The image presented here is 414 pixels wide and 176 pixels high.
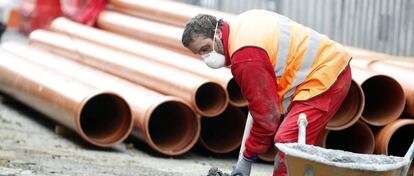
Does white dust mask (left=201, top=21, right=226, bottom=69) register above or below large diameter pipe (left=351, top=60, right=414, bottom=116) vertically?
above

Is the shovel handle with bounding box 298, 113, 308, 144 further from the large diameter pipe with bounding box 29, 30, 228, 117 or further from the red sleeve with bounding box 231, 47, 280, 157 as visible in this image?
the large diameter pipe with bounding box 29, 30, 228, 117

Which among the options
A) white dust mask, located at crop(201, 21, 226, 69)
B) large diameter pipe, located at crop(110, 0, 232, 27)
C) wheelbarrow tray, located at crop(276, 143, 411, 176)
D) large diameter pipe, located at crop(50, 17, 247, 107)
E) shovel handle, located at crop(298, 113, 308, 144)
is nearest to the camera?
wheelbarrow tray, located at crop(276, 143, 411, 176)

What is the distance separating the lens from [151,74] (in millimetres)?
9891

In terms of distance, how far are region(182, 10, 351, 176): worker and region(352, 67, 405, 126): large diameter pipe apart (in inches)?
89.7

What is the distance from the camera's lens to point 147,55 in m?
10.6

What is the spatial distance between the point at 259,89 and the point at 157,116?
4081 millimetres

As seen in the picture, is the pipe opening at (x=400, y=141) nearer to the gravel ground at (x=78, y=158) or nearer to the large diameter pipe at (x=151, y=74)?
the gravel ground at (x=78, y=158)

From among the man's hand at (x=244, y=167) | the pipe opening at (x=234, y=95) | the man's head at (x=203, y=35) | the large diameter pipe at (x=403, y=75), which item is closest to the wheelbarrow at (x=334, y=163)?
the man's hand at (x=244, y=167)

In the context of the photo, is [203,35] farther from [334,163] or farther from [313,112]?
[334,163]

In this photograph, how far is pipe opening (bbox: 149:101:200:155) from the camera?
9156mm

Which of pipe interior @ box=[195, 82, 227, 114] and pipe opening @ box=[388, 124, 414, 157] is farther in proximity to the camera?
pipe interior @ box=[195, 82, 227, 114]

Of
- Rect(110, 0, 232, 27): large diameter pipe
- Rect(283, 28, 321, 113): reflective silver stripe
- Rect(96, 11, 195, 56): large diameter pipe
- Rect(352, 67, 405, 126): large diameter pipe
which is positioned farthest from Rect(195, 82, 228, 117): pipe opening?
Rect(283, 28, 321, 113): reflective silver stripe

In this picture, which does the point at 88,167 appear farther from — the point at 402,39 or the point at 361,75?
the point at 402,39

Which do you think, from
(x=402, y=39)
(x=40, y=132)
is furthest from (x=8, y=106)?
(x=402, y=39)
